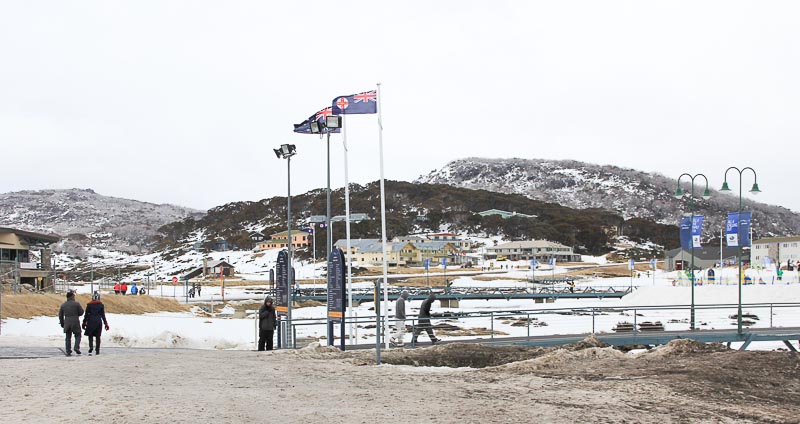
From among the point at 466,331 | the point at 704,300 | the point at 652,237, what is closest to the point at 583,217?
the point at 652,237

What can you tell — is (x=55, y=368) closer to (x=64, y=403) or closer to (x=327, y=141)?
(x=64, y=403)

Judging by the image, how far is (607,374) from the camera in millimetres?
13672

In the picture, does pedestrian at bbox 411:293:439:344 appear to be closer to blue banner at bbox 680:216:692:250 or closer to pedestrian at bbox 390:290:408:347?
pedestrian at bbox 390:290:408:347

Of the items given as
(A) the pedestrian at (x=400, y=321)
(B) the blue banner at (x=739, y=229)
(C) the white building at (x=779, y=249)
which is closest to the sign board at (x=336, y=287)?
(A) the pedestrian at (x=400, y=321)

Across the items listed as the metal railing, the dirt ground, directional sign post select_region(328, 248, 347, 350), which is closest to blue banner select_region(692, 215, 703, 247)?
the metal railing

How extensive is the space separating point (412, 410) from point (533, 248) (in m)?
124

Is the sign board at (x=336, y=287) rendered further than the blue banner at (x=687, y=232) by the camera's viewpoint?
No

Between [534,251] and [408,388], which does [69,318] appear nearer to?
[408,388]

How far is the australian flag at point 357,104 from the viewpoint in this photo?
2261cm

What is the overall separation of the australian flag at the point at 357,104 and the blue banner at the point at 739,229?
17.9m

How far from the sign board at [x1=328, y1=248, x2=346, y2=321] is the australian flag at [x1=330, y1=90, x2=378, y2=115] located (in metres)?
5.44

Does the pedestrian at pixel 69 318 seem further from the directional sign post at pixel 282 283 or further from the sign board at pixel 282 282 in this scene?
the sign board at pixel 282 282

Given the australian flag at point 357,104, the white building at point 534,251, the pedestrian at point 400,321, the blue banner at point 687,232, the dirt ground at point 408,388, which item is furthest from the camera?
the white building at point 534,251

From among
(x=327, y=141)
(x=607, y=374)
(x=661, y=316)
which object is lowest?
(x=661, y=316)
